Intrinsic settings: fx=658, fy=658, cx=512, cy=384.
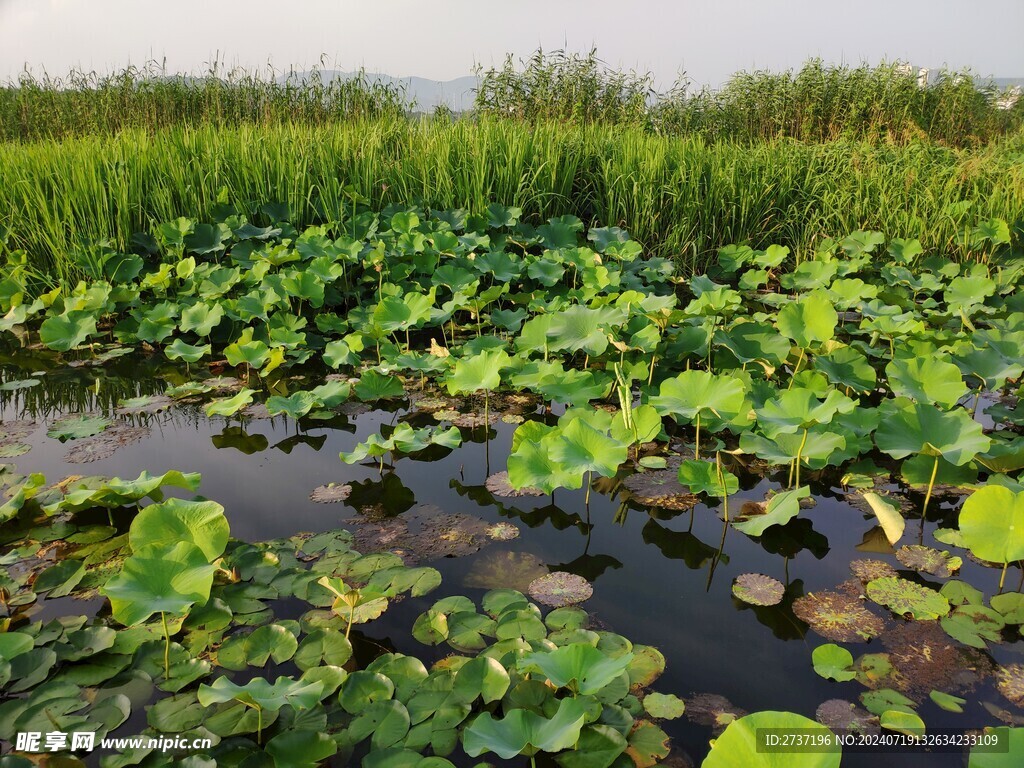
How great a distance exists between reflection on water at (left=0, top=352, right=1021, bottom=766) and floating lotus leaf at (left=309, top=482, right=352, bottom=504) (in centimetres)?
3

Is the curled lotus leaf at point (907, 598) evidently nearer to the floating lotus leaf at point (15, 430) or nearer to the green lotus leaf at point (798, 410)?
the green lotus leaf at point (798, 410)

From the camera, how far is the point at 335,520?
198cm

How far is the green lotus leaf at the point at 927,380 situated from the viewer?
2170 mm

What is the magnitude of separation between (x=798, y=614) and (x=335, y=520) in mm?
1292

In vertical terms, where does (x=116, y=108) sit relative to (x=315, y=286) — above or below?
above

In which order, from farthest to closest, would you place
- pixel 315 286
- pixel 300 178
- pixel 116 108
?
1. pixel 116 108
2. pixel 300 178
3. pixel 315 286

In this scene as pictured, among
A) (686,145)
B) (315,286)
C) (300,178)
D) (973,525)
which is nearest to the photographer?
(973,525)

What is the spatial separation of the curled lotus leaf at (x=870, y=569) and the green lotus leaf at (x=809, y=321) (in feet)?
3.36

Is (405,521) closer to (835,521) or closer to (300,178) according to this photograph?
(835,521)

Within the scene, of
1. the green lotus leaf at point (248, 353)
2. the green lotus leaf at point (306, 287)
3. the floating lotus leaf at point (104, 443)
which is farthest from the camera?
the green lotus leaf at point (306, 287)

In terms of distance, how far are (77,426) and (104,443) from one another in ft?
0.66

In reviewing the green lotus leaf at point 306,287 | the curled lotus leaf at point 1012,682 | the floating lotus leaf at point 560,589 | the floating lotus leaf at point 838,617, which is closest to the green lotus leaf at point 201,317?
the green lotus leaf at point 306,287

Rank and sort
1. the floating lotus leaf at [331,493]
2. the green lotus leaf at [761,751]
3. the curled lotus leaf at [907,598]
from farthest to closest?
the floating lotus leaf at [331,493] → the curled lotus leaf at [907,598] → the green lotus leaf at [761,751]

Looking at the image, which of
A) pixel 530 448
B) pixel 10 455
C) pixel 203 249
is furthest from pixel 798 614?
pixel 203 249
